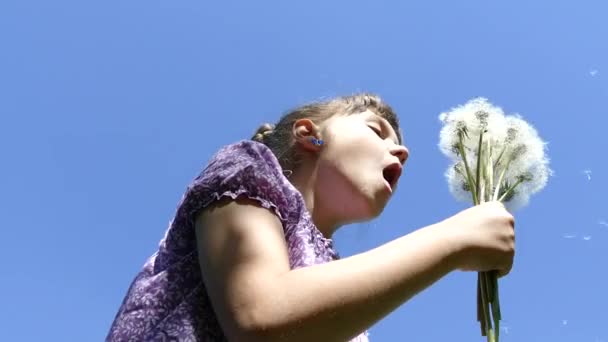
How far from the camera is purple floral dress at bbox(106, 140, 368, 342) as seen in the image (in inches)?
59.4

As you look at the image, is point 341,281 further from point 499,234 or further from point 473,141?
point 473,141

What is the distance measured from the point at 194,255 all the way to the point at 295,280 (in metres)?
0.35

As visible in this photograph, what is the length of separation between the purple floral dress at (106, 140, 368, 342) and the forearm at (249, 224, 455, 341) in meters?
0.22

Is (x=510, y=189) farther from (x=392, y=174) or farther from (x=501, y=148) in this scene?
(x=392, y=174)

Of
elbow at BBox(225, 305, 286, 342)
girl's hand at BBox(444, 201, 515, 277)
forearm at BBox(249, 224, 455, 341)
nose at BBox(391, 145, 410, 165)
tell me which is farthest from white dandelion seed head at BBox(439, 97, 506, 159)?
elbow at BBox(225, 305, 286, 342)

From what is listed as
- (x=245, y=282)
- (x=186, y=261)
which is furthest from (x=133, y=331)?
(x=245, y=282)

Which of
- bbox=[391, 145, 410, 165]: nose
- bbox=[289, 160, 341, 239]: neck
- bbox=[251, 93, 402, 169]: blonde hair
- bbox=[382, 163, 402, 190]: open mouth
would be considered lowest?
bbox=[289, 160, 341, 239]: neck

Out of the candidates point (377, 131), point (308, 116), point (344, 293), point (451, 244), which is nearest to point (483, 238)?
point (451, 244)

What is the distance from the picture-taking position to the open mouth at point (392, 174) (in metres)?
2.07

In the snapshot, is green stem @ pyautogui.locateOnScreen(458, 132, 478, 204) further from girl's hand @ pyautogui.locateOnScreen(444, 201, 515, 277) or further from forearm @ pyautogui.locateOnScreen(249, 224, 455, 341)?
forearm @ pyautogui.locateOnScreen(249, 224, 455, 341)

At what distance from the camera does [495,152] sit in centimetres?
256

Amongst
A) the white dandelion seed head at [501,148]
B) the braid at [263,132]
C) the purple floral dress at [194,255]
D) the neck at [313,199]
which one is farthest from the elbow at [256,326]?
the white dandelion seed head at [501,148]

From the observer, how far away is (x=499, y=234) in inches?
64.4

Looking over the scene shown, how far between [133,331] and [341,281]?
17.9 inches
